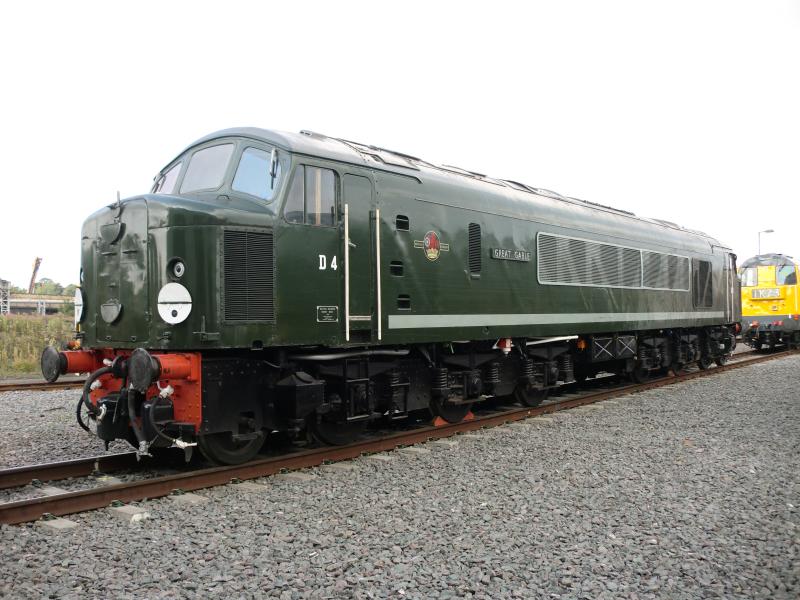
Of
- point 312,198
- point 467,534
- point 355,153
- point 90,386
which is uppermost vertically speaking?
point 355,153

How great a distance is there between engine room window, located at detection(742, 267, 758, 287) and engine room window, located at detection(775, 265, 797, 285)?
83 cm

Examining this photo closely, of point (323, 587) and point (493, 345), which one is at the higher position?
point (493, 345)

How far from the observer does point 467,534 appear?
5.18 meters

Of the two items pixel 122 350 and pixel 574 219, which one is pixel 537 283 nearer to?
pixel 574 219

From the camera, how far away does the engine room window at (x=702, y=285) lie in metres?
17.3

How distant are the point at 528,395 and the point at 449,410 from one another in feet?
7.16

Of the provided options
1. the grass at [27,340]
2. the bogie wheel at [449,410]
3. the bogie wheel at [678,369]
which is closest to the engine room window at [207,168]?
the bogie wheel at [449,410]

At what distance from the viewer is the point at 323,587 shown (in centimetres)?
423

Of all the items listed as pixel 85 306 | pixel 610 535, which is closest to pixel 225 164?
pixel 85 306

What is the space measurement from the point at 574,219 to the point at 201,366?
324 inches

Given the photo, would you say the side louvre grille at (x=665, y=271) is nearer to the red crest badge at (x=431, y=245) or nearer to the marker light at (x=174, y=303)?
the red crest badge at (x=431, y=245)

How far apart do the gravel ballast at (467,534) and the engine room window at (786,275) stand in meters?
20.4

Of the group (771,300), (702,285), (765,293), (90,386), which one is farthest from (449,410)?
(765,293)

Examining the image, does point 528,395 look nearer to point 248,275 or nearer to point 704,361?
point 248,275
